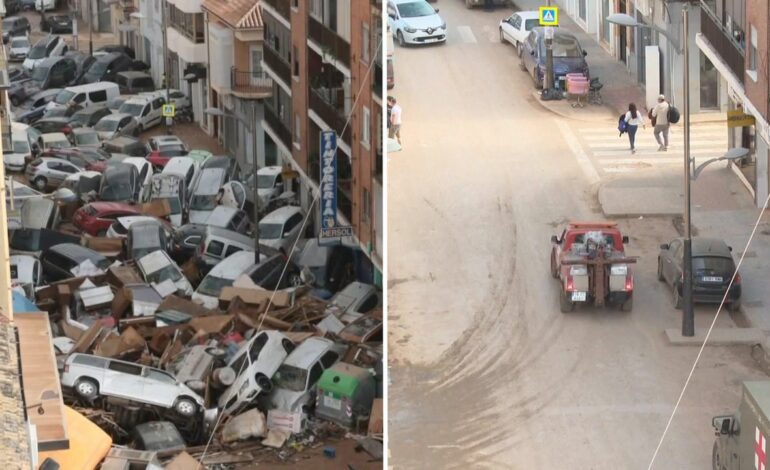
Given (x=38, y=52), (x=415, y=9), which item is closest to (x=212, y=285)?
(x=415, y=9)

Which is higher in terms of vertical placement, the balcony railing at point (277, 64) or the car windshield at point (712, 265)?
the balcony railing at point (277, 64)

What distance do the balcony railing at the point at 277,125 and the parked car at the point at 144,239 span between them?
39.4ft

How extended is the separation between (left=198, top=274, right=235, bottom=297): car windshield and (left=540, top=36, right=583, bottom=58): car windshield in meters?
18.8

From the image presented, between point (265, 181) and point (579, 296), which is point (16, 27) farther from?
point (265, 181)

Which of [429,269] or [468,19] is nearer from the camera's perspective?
[429,269]

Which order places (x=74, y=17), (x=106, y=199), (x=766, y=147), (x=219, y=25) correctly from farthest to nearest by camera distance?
(x=74, y=17), (x=106, y=199), (x=766, y=147), (x=219, y=25)

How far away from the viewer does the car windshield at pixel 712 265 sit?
3584cm

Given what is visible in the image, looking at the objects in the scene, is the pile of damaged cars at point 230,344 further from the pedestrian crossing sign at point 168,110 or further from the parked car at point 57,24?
the parked car at point 57,24

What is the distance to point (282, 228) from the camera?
2831 cm

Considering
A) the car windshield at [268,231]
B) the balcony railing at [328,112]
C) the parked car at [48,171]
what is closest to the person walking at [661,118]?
the parked car at [48,171]

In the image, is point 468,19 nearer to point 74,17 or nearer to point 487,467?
point 74,17

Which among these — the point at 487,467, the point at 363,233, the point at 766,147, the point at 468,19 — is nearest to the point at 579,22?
the point at 468,19

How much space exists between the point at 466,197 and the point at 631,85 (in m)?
7.88

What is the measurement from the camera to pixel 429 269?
139ft
